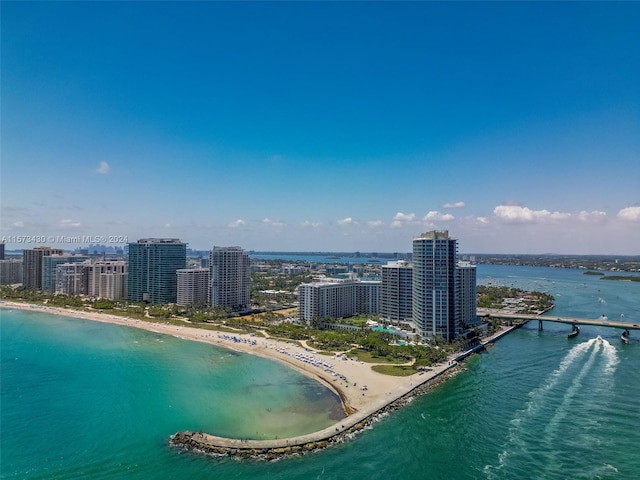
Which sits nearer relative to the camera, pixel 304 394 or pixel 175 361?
pixel 304 394

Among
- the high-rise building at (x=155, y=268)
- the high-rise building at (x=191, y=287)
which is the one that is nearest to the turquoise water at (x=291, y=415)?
the high-rise building at (x=191, y=287)

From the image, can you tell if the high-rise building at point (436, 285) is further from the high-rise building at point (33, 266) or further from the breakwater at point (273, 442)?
the high-rise building at point (33, 266)

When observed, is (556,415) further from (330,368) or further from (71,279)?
(71,279)

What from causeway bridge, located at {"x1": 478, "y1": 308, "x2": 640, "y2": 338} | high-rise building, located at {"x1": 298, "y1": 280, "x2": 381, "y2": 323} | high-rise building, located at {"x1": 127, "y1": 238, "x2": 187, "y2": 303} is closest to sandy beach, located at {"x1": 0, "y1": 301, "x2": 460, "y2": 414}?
high-rise building, located at {"x1": 298, "y1": 280, "x2": 381, "y2": 323}

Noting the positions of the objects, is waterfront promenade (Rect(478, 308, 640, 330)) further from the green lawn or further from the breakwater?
the breakwater

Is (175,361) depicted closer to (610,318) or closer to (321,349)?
(321,349)

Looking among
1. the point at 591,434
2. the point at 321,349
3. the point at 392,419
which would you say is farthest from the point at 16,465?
the point at 591,434

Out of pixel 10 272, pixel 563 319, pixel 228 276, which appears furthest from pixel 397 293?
pixel 10 272
